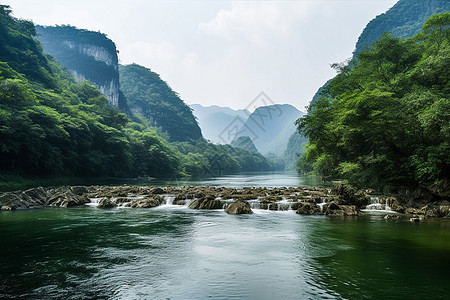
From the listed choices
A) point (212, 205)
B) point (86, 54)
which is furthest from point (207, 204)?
point (86, 54)

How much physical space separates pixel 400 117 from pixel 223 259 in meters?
19.4

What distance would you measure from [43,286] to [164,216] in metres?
13.1

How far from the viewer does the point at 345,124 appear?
28.4m

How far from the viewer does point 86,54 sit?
156875 millimetres

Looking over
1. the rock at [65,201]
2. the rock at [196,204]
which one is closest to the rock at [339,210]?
the rock at [196,204]

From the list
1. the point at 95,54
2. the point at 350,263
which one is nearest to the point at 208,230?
the point at 350,263

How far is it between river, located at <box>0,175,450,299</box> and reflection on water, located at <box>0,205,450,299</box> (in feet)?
0.11

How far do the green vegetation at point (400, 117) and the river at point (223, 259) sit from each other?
6.29m

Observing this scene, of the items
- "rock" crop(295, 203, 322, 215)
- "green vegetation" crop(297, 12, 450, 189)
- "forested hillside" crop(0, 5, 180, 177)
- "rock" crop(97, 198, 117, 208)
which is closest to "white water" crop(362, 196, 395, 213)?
"green vegetation" crop(297, 12, 450, 189)

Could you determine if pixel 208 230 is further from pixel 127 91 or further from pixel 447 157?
pixel 127 91

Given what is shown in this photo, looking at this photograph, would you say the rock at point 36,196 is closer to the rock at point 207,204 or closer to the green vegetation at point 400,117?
the rock at point 207,204

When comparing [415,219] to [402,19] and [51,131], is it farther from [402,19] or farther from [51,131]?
[402,19]

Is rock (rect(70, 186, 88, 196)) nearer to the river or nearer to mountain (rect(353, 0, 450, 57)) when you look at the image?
the river

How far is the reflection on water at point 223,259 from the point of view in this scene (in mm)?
7957
